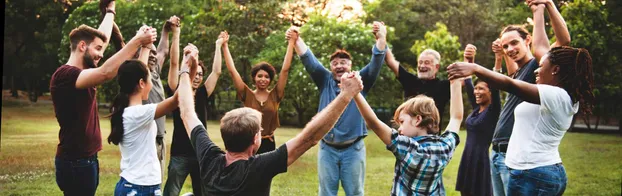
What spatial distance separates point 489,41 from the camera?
2036 centimetres

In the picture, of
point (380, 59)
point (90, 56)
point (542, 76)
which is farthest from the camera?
point (380, 59)

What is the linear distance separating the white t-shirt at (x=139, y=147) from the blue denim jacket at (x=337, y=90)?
5.42 ft

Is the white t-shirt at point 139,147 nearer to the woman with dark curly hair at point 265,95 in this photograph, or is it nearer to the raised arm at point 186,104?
the raised arm at point 186,104

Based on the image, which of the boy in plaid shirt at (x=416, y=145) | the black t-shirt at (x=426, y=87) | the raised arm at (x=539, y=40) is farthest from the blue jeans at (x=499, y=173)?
the boy in plaid shirt at (x=416, y=145)

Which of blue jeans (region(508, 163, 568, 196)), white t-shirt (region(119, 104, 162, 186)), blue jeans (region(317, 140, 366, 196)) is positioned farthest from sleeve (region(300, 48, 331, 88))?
blue jeans (region(508, 163, 568, 196))

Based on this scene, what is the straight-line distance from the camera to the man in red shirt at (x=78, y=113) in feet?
9.38

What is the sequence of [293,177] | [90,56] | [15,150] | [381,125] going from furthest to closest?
[15,150], [293,177], [90,56], [381,125]

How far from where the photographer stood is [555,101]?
246 cm

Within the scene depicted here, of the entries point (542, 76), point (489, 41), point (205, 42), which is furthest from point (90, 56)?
point (489, 41)

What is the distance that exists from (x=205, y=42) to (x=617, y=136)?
14691 millimetres

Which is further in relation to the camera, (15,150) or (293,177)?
(15,150)

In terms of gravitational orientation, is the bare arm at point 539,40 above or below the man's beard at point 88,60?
above

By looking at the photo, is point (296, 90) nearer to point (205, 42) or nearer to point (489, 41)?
point (205, 42)

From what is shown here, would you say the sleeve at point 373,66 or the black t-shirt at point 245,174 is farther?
the sleeve at point 373,66
